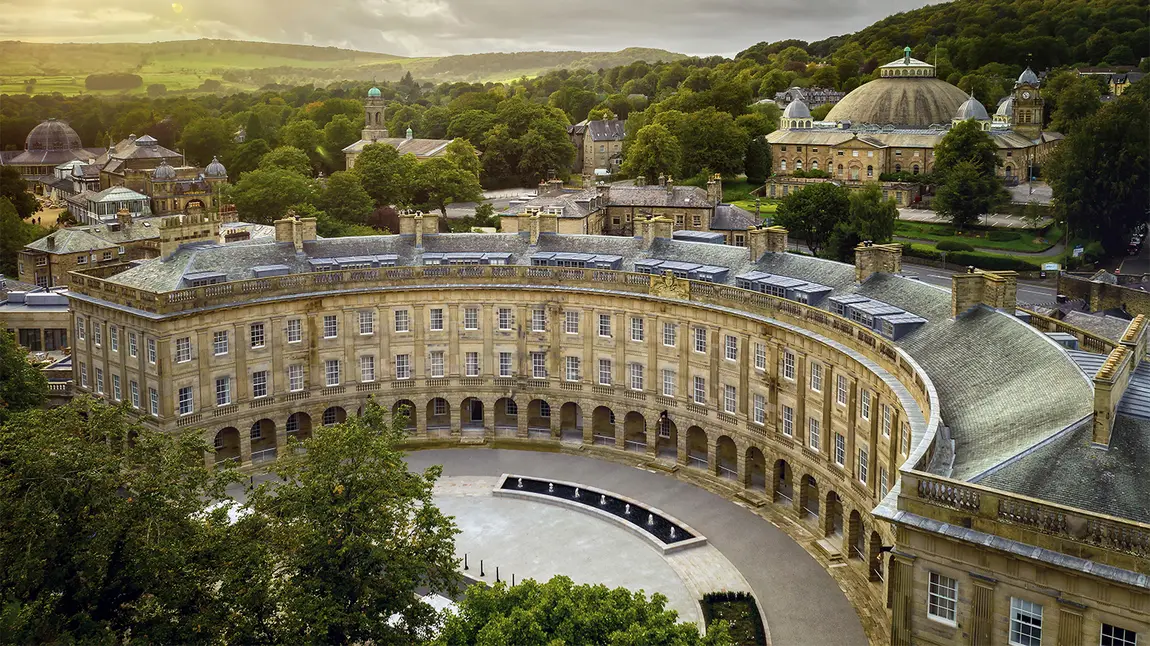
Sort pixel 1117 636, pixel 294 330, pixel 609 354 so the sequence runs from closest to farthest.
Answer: pixel 1117 636, pixel 294 330, pixel 609 354

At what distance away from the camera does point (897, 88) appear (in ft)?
563

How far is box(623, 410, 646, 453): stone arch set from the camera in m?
72.9

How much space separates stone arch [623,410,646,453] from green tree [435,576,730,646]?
36.9 m

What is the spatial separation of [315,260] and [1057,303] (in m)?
54.2

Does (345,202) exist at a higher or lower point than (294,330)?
higher

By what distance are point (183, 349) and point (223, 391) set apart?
393 centimetres

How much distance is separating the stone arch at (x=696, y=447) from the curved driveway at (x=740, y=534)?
2784mm

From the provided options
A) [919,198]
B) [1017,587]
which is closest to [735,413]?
[1017,587]

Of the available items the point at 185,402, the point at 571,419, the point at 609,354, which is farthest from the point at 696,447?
the point at 185,402

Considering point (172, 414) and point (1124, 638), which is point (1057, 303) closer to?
point (1124, 638)

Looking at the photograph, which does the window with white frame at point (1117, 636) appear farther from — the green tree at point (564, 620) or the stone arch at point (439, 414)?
the stone arch at point (439, 414)

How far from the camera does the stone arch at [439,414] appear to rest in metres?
76.2

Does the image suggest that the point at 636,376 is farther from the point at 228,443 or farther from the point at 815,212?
the point at 815,212

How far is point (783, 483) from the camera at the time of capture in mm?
65000
